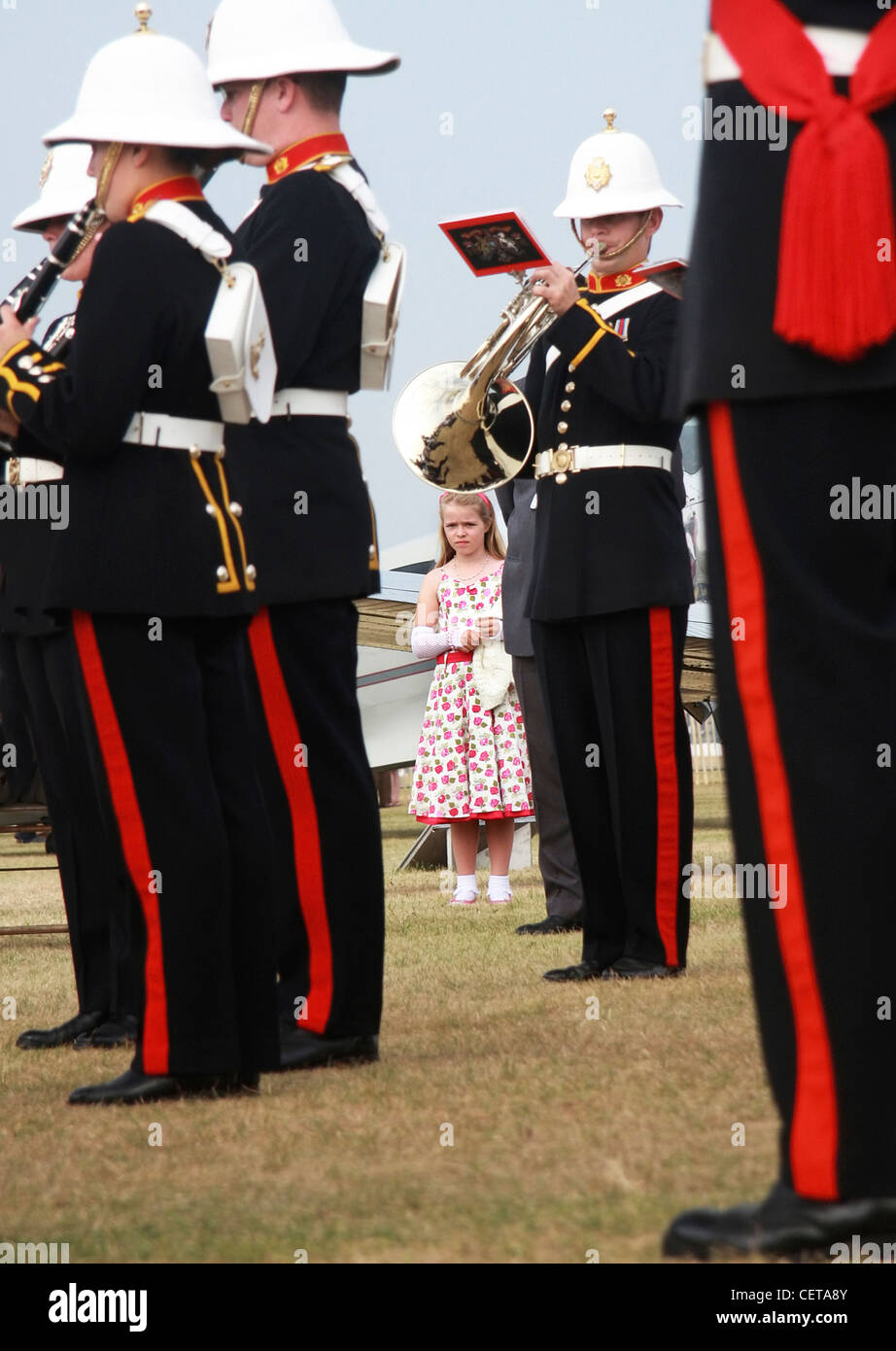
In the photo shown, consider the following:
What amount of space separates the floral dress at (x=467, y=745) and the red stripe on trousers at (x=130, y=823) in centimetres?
493

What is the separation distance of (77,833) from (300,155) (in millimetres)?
1792

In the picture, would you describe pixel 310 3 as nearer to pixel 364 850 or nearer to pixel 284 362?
pixel 284 362

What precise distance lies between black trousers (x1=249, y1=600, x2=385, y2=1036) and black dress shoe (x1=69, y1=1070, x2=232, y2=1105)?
47cm

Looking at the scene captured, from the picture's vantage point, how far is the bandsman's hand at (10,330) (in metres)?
3.72

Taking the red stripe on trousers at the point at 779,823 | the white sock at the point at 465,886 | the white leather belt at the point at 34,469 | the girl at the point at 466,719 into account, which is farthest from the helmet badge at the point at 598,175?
the white sock at the point at 465,886

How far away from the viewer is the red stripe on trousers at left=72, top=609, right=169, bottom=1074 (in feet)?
11.9

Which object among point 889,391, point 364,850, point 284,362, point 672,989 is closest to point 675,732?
point 672,989

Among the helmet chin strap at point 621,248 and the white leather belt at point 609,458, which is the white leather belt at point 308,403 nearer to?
the white leather belt at point 609,458

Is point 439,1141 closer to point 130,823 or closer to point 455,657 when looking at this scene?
point 130,823

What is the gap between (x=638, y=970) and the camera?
5.31 m

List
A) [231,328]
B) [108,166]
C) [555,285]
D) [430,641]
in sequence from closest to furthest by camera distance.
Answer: [231,328], [108,166], [555,285], [430,641]

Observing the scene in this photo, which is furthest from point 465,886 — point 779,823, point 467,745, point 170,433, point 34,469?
point 779,823

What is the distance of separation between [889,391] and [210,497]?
5.52ft

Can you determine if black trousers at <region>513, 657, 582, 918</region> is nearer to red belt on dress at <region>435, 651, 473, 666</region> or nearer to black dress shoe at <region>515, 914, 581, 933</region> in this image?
black dress shoe at <region>515, 914, 581, 933</region>
